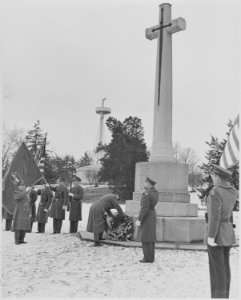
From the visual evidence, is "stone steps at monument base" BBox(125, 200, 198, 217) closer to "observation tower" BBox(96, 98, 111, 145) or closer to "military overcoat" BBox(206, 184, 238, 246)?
"military overcoat" BBox(206, 184, 238, 246)

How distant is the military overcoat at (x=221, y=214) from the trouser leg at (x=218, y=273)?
127mm

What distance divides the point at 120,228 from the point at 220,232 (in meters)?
4.51

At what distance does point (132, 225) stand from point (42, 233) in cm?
346

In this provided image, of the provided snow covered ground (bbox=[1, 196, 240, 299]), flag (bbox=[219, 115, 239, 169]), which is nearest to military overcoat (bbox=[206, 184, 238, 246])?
flag (bbox=[219, 115, 239, 169])

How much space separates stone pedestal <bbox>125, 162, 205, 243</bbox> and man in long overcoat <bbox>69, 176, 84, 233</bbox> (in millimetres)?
2287

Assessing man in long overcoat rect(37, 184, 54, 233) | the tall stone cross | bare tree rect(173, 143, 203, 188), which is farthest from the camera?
bare tree rect(173, 143, 203, 188)

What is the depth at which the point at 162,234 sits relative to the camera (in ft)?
27.9

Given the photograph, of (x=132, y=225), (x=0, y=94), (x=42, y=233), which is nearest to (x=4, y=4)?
(x=0, y=94)

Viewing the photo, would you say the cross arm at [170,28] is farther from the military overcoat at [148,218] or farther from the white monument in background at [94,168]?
the white monument in background at [94,168]

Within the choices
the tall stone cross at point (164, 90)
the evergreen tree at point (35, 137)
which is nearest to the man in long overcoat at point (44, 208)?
the tall stone cross at point (164, 90)

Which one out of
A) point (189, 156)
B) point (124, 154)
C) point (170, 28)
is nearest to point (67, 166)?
point (189, 156)

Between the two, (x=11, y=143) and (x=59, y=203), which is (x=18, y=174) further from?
(x=11, y=143)

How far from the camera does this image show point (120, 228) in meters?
8.72

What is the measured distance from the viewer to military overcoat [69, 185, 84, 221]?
11039 millimetres
